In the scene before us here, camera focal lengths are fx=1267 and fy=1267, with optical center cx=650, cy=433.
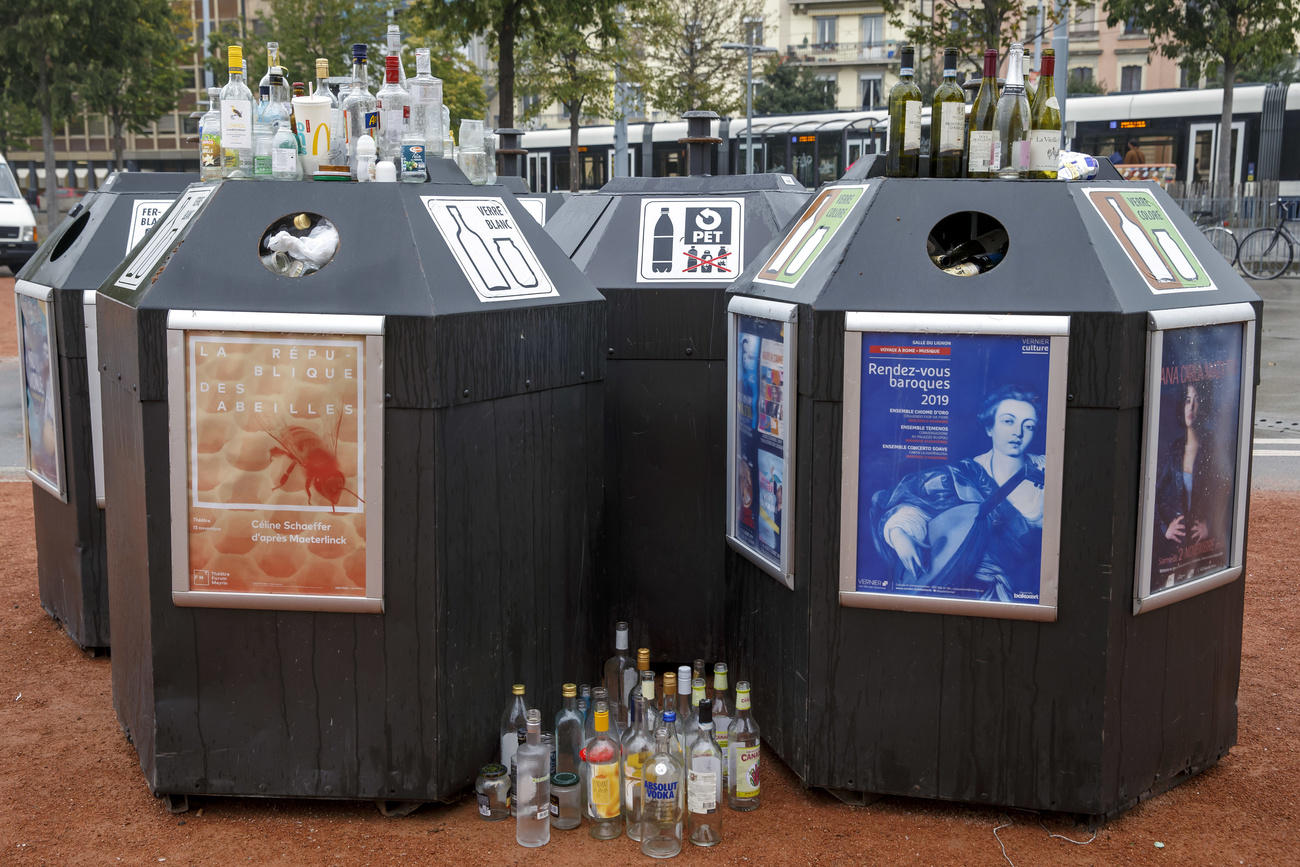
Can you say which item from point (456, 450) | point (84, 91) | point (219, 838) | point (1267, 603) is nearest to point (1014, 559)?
point (456, 450)

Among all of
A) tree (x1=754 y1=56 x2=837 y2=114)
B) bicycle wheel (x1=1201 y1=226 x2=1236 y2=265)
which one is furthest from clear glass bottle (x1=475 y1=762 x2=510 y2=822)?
tree (x1=754 y1=56 x2=837 y2=114)

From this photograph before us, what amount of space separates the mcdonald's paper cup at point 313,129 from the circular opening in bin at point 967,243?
182 cm

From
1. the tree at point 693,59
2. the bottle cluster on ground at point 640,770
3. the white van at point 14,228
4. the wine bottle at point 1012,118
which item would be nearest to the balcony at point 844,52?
the tree at point 693,59

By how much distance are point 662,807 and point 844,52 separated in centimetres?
6117

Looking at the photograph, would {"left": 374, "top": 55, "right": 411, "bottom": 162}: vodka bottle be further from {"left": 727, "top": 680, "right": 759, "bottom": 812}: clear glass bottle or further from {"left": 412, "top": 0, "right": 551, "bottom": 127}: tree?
{"left": 412, "top": 0, "right": 551, "bottom": 127}: tree

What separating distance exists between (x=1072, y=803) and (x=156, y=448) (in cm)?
280

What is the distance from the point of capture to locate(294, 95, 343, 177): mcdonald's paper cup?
3.79 m

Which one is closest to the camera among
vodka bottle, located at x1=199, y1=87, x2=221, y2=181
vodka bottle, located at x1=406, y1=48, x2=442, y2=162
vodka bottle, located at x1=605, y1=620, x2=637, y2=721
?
vodka bottle, located at x1=406, y1=48, x2=442, y2=162

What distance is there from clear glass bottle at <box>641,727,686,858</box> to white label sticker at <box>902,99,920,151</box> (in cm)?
202

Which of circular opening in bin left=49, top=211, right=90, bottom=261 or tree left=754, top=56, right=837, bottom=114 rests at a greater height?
tree left=754, top=56, right=837, bottom=114

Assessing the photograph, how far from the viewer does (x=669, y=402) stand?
15.5 feet

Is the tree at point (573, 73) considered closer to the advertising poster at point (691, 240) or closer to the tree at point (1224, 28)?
the tree at point (1224, 28)

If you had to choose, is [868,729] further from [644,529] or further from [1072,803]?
[644,529]

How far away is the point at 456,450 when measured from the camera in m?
3.59
